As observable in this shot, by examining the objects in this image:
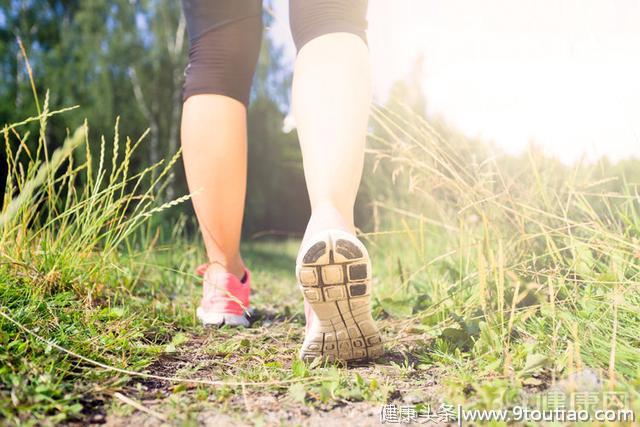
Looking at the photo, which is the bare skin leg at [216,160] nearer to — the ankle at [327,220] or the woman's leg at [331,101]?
the woman's leg at [331,101]

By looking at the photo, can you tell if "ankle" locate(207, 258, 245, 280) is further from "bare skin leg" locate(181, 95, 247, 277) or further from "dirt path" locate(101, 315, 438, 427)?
"dirt path" locate(101, 315, 438, 427)

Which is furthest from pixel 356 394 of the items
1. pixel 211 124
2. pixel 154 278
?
pixel 154 278

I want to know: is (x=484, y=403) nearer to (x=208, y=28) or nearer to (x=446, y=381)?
(x=446, y=381)

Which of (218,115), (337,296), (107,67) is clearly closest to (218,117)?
(218,115)

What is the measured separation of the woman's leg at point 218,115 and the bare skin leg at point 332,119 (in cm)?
26

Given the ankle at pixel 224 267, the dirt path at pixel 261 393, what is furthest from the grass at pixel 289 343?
the ankle at pixel 224 267

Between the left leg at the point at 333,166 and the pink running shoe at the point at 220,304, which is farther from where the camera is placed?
the pink running shoe at the point at 220,304

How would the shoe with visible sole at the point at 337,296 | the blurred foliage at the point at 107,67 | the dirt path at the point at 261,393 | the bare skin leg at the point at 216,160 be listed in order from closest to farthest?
1. the dirt path at the point at 261,393
2. the shoe with visible sole at the point at 337,296
3. the bare skin leg at the point at 216,160
4. the blurred foliage at the point at 107,67

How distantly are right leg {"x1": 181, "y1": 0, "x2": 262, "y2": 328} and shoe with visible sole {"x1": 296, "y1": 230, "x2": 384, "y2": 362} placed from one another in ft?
1.34

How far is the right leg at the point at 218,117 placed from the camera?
121 cm

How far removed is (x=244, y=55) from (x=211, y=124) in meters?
0.22

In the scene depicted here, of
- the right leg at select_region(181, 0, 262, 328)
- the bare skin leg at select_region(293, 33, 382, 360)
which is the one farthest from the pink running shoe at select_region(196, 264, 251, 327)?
the bare skin leg at select_region(293, 33, 382, 360)

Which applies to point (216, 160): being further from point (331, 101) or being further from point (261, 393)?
point (261, 393)

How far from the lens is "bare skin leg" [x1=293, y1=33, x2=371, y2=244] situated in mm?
920
